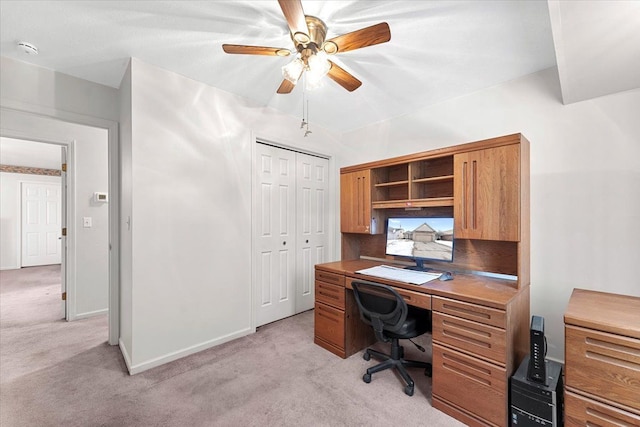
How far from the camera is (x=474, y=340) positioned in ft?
5.15

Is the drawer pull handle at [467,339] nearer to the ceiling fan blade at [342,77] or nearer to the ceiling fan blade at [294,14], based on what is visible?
the ceiling fan blade at [342,77]

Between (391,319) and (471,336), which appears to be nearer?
(471,336)

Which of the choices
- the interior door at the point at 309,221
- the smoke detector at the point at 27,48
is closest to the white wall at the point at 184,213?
the smoke detector at the point at 27,48

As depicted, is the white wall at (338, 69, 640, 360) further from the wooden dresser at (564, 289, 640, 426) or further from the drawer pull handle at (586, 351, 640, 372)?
the drawer pull handle at (586, 351, 640, 372)

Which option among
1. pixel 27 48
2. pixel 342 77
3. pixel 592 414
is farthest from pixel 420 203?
pixel 27 48

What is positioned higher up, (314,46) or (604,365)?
(314,46)

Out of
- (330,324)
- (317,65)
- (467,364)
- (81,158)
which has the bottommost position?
(330,324)

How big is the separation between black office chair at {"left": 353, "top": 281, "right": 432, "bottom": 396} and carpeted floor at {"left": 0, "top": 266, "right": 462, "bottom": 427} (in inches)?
4.1

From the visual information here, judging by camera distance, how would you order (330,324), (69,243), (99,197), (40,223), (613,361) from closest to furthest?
(613,361) → (330,324) → (69,243) → (99,197) → (40,223)

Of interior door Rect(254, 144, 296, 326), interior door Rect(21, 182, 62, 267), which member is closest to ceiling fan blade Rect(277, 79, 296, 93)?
interior door Rect(254, 144, 296, 326)

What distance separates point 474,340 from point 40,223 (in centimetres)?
942

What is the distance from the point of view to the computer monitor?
7.20 ft

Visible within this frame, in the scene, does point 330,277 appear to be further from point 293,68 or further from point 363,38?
point 363,38

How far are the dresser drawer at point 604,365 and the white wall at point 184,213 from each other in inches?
99.4
